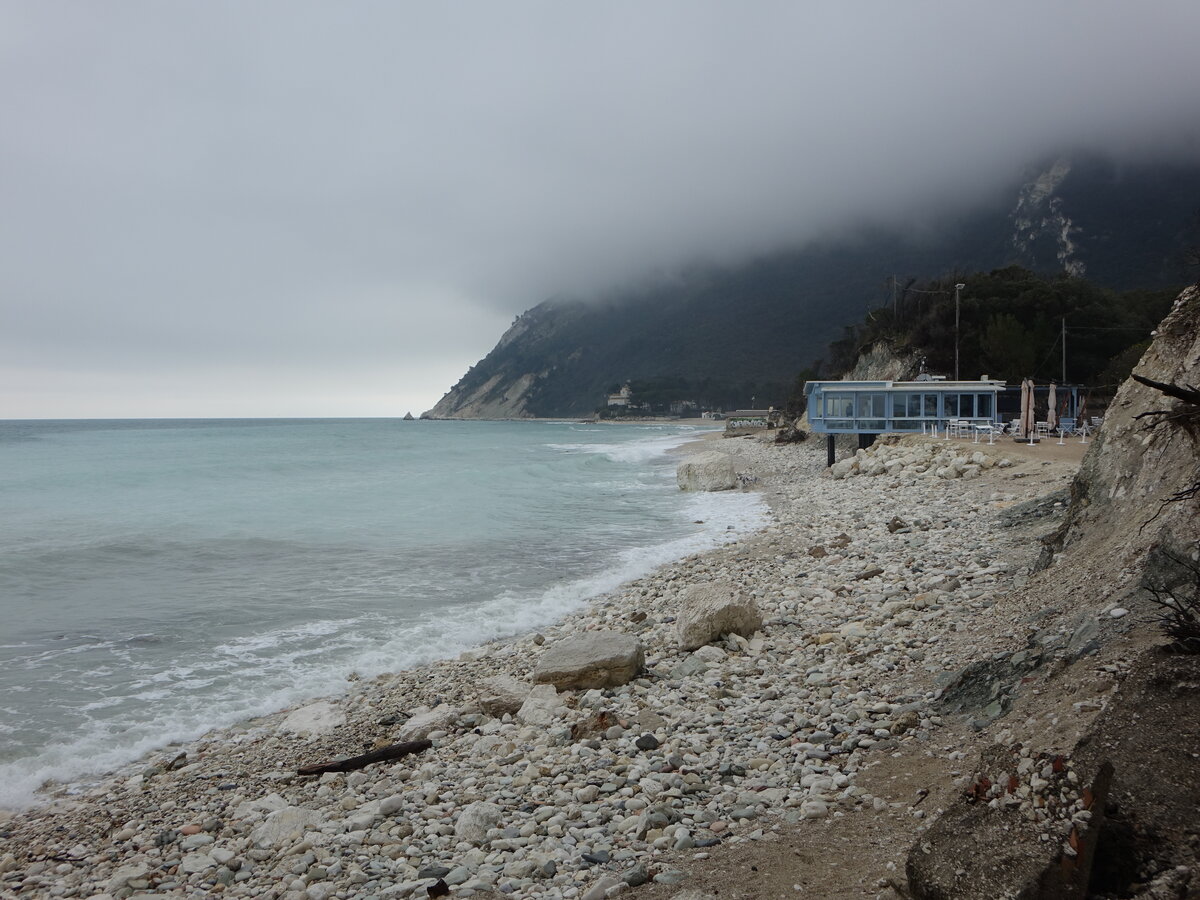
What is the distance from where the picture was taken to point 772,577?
458 inches

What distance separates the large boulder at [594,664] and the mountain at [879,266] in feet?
201

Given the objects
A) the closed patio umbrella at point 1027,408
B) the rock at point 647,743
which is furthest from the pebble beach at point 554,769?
the closed patio umbrella at point 1027,408

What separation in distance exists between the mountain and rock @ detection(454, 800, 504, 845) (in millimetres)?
64001

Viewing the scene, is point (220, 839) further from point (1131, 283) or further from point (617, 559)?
point (1131, 283)

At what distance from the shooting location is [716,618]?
8.19 m

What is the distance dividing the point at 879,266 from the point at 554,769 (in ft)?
540

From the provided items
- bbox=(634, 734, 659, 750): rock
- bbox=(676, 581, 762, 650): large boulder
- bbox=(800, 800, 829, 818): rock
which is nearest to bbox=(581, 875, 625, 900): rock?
bbox=(800, 800, 829, 818): rock

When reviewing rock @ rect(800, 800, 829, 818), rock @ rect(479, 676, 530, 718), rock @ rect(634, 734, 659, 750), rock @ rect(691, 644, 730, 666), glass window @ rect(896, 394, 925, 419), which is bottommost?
rock @ rect(479, 676, 530, 718)

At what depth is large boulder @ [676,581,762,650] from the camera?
8.14 m

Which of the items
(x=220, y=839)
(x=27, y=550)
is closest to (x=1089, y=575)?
(x=220, y=839)

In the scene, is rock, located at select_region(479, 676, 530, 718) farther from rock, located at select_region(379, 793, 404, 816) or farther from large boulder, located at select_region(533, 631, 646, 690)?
rock, located at select_region(379, 793, 404, 816)

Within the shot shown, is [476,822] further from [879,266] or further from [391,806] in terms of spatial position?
[879,266]

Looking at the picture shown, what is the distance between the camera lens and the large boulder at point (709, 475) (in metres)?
28.8

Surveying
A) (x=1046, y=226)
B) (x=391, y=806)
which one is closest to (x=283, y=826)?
(x=391, y=806)
